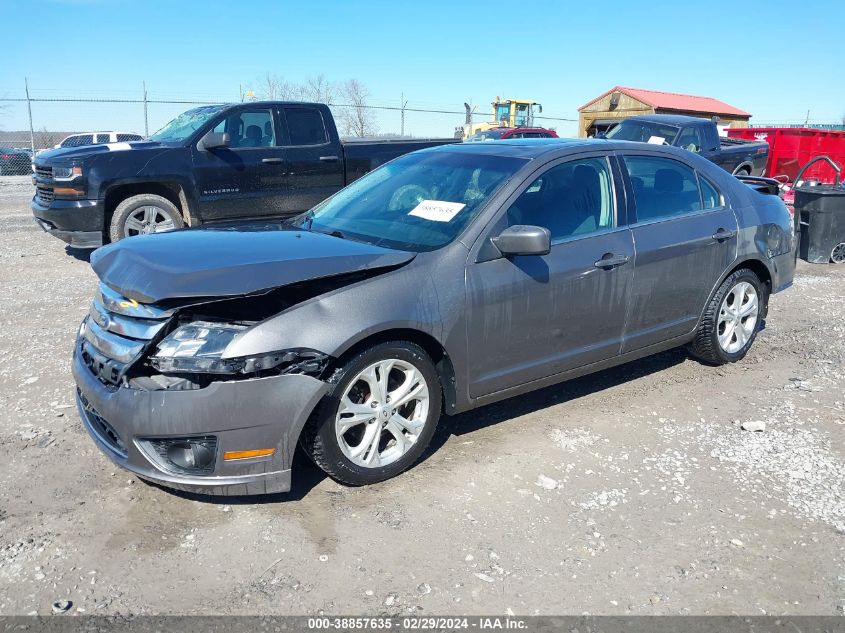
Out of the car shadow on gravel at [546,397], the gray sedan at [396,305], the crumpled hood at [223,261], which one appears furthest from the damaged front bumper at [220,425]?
the car shadow on gravel at [546,397]

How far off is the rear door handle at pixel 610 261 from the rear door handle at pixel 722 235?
0.98m

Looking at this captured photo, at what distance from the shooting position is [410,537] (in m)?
3.02

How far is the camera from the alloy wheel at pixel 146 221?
809cm

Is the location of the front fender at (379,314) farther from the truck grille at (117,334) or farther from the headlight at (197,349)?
the truck grille at (117,334)

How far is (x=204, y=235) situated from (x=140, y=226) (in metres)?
5.00

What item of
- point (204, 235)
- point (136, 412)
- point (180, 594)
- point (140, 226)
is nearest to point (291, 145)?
point (140, 226)

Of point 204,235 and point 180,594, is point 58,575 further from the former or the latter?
point 204,235

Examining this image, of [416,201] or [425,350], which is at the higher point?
[416,201]

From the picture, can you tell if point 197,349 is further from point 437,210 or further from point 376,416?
point 437,210

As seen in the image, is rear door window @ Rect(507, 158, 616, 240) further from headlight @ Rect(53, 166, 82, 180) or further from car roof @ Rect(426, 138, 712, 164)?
headlight @ Rect(53, 166, 82, 180)

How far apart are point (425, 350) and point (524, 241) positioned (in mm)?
745

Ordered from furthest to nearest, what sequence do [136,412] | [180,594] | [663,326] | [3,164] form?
[3,164]
[663,326]
[136,412]
[180,594]

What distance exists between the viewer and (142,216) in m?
8.24

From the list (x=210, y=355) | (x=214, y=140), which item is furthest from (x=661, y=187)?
(x=214, y=140)
